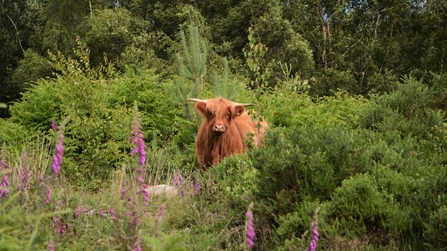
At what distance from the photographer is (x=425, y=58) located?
30516 mm

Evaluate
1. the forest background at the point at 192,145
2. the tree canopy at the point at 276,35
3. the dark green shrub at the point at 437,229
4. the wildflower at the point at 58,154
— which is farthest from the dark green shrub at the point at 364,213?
the tree canopy at the point at 276,35

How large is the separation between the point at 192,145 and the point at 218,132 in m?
3.05

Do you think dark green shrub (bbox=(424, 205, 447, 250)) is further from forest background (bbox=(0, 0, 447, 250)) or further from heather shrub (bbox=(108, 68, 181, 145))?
heather shrub (bbox=(108, 68, 181, 145))

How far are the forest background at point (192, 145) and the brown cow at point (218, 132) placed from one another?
1.45 ft

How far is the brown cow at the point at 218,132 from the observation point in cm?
849

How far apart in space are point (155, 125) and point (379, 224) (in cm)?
855

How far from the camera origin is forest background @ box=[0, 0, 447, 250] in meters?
3.76

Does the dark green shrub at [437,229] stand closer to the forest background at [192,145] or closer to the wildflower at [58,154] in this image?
the forest background at [192,145]

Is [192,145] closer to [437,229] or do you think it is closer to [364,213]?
[364,213]

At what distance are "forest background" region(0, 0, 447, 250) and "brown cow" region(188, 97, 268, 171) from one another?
0.44 metres

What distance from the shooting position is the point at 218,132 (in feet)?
27.5

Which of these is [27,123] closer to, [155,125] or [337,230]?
[155,125]

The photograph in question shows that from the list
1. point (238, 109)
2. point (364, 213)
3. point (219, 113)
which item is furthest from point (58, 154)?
point (238, 109)

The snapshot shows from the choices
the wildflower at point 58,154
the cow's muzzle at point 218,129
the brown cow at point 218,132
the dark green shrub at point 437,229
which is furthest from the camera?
the brown cow at point 218,132
